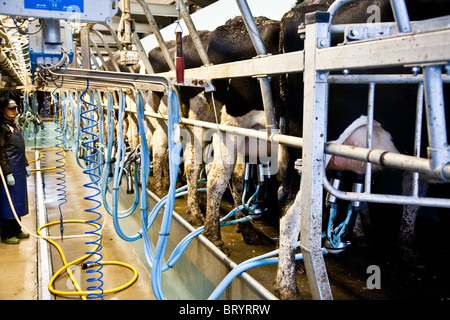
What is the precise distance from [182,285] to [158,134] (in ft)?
9.08

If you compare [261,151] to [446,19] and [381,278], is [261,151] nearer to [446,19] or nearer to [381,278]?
[381,278]

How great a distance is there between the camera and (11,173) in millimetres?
5062

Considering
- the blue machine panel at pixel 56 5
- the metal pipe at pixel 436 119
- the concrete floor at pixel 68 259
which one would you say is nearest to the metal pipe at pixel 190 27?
the blue machine panel at pixel 56 5

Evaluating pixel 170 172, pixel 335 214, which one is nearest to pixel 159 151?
pixel 170 172

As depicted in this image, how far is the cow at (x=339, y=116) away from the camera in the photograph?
257 centimetres

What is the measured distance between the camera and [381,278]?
108 inches

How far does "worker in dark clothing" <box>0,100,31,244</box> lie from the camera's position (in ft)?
16.5

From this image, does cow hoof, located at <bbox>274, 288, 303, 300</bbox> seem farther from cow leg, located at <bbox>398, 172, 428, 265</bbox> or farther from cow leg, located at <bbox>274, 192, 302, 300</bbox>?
cow leg, located at <bbox>398, 172, 428, 265</bbox>

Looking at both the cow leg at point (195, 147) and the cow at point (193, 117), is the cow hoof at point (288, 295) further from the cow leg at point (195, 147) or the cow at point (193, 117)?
the cow leg at point (195, 147)

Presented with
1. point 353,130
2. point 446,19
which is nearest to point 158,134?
point 353,130

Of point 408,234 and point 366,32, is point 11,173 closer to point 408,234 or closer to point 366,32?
point 408,234

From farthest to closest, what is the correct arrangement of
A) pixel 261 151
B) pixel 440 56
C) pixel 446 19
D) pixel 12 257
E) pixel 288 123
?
pixel 12 257 → pixel 261 151 → pixel 288 123 → pixel 446 19 → pixel 440 56

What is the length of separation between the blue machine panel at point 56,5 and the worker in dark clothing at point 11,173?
344 cm
